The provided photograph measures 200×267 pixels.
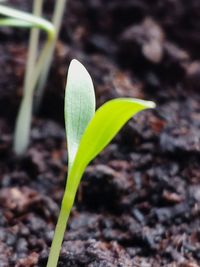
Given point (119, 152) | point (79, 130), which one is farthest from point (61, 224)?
point (119, 152)

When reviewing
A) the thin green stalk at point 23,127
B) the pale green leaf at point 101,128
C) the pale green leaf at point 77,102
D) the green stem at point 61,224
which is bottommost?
→ the green stem at point 61,224

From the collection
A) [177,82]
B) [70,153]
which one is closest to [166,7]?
[177,82]

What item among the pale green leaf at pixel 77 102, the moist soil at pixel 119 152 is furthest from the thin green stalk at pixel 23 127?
the pale green leaf at pixel 77 102

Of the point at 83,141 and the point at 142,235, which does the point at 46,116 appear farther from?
the point at 83,141

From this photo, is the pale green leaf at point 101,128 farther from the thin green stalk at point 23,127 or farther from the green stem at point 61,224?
the thin green stalk at point 23,127

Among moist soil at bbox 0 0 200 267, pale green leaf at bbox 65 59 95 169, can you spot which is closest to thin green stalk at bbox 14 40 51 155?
moist soil at bbox 0 0 200 267

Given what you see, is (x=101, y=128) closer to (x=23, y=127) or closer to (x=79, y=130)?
(x=79, y=130)
